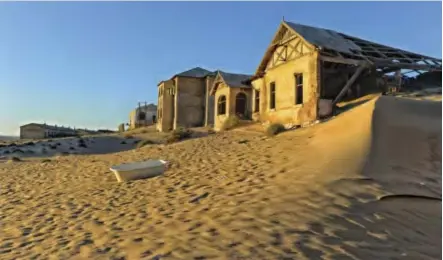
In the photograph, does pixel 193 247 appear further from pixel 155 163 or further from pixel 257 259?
pixel 155 163

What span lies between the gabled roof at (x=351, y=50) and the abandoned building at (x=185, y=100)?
14.0 meters

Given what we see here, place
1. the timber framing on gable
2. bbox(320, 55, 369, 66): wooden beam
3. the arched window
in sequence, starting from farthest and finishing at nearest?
the arched window
the timber framing on gable
bbox(320, 55, 369, 66): wooden beam

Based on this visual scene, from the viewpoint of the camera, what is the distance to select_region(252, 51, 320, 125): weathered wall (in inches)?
695

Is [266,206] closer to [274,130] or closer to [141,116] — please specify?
[274,130]

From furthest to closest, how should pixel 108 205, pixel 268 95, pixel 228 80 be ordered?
pixel 228 80 → pixel 268 95 → pixel 108 205

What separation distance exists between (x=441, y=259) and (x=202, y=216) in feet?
10.3

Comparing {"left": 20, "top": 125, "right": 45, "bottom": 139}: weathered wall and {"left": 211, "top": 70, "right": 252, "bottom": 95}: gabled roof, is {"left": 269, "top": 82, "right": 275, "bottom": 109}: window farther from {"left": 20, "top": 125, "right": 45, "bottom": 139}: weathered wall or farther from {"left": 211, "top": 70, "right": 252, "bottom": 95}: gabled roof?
{"left": 20, "top": 125, "right": 45, "bottom": 139}: weathered wall

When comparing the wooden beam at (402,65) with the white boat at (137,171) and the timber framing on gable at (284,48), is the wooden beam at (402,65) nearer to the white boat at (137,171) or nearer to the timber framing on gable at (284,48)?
the timber framing on gable at (284,48)

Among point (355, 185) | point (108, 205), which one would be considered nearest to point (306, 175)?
point (355, 185)

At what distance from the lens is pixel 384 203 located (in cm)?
603

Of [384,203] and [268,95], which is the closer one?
[384,203]

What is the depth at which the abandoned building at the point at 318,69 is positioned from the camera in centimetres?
1780

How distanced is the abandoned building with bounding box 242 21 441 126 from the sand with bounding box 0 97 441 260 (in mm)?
6487

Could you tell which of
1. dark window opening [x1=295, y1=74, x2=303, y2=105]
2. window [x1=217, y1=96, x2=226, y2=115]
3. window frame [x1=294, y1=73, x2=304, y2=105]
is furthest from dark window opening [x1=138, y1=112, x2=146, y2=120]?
window frame [x1=294, y1=73, x2=304, y2=105]
